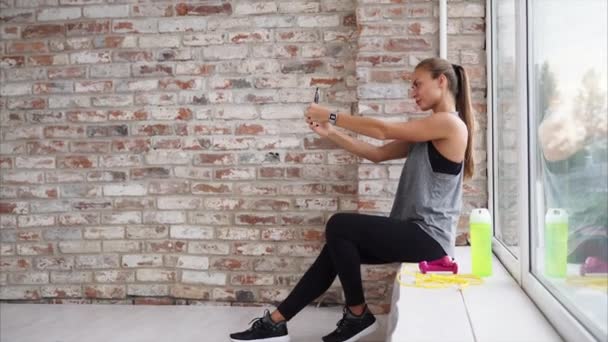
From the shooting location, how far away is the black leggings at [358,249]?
2342mm

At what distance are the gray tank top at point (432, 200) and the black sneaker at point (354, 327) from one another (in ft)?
1.39

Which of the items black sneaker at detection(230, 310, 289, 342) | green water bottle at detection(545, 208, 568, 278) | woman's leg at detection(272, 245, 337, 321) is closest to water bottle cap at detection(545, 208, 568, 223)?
green water bottle at detection(545, 208, 568, 278)

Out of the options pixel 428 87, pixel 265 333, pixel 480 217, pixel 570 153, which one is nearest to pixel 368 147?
pixel 428 87

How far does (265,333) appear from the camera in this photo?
98.5 inches

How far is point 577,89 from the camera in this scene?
154cm

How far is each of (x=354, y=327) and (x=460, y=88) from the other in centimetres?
Answer: 108

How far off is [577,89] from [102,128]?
2.63 metres

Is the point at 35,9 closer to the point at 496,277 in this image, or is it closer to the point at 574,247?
the point at 496,277

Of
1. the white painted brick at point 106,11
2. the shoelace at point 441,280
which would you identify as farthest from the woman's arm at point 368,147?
the white painted brick at point 106,11

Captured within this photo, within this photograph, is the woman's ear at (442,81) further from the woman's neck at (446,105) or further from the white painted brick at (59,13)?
the white painted brick at (59,13)

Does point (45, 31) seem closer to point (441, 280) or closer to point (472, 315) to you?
point (441, 280)

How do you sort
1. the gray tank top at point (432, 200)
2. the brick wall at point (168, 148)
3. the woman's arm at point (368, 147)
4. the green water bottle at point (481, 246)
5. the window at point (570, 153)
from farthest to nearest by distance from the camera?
the brick wall at point (168, 148) → the woman's arm at point (368, 147) → the gray tank top at point (432, 200) → the green water bottle at point (481, 246) → the window at point (570, 153)

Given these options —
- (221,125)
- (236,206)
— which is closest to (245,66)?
(221,125)

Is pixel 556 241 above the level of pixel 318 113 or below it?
below
